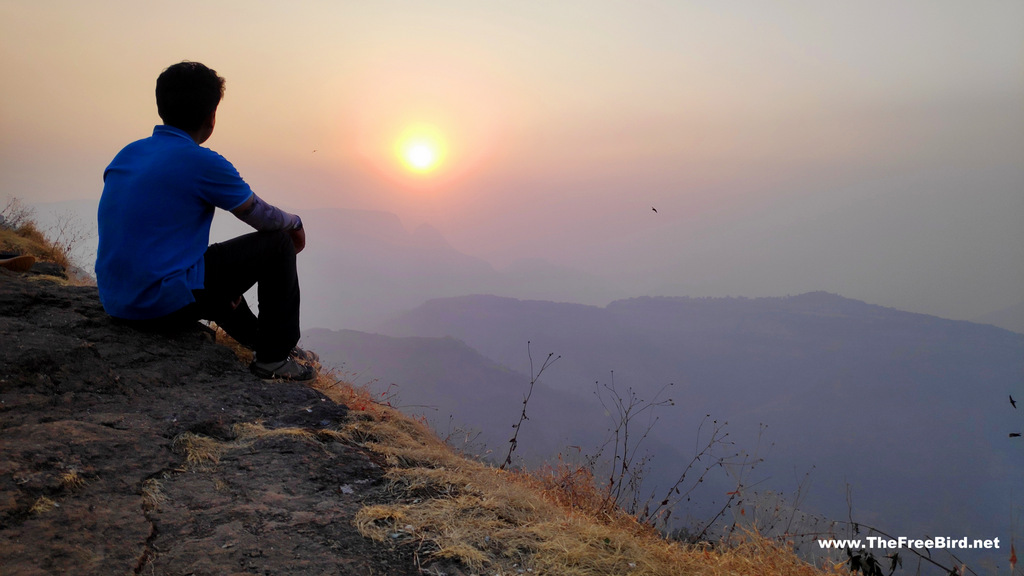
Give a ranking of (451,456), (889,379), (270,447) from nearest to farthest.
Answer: (270,447) → (451,456) → (889,379)

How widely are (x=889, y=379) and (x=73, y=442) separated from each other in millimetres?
187573

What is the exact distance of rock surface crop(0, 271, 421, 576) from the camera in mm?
1673

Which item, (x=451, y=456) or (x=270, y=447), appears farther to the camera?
(x=451, y=456)

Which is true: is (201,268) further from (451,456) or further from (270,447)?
(451,456)

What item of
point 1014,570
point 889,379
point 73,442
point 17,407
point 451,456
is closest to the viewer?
point 73,442

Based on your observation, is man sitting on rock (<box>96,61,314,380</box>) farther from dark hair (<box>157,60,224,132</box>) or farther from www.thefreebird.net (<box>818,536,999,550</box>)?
www.thefreebird.net (<box>818,536,999,550</box>)

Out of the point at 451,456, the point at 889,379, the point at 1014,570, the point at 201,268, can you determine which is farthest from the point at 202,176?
the point at 889,379

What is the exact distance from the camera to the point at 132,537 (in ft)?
5.60

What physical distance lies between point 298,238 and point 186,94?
104cm

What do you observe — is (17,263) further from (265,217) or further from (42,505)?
(42,505)

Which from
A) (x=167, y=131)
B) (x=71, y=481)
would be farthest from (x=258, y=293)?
(x=71, y=481)

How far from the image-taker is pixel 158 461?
224cm

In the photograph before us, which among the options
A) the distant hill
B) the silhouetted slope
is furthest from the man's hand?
the distant hill

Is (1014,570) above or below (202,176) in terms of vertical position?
below
